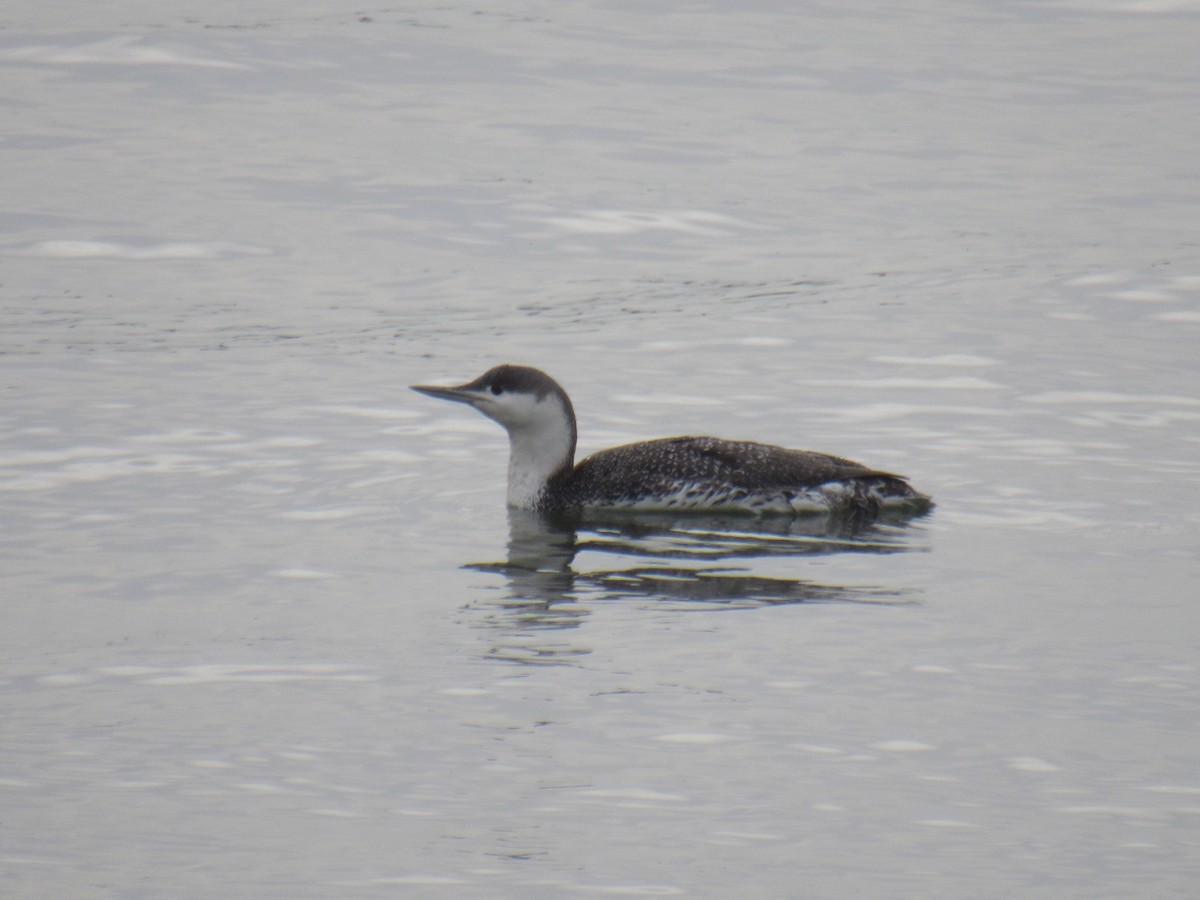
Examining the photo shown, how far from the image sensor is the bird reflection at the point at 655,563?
27.9 ft

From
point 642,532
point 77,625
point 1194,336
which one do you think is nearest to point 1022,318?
point 1194,336

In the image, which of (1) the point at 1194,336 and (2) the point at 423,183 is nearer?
(1) the point at 1194,336

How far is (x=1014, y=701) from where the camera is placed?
7.28 metres

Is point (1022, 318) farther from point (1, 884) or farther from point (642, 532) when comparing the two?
point (1, 884)

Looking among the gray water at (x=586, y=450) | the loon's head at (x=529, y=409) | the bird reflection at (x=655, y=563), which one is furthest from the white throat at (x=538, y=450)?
the gray water at (x=586, y=450)

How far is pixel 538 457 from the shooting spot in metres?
10.7

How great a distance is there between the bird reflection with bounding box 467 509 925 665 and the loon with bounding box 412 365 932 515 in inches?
3.0

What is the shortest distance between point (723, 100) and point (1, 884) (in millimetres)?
17521

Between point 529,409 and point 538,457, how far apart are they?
11.0 inches

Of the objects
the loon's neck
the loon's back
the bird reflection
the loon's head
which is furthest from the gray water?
the loon's head

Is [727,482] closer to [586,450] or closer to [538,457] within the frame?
[538,457]

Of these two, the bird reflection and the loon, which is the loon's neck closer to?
the loon

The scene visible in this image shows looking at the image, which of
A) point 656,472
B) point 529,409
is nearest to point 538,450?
point 529,409

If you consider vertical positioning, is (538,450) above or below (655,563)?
above
